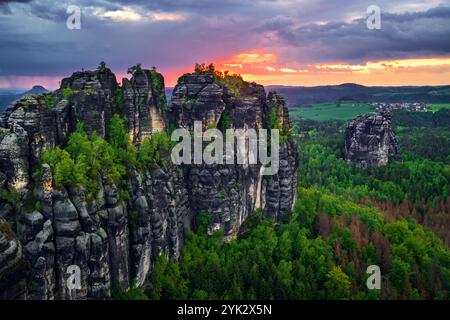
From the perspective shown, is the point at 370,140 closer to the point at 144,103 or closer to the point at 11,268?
the point at 144,103

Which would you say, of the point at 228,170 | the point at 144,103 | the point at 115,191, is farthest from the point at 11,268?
the point at 228,170

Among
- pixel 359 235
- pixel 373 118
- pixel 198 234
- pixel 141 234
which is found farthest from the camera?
pixel 373 118

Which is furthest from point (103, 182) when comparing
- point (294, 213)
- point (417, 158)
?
point (417, 158)

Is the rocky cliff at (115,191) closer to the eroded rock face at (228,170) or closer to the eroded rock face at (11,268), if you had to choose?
the eroded rock face at (11,268)
